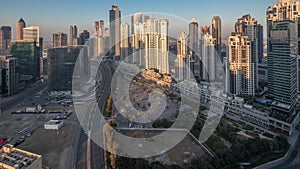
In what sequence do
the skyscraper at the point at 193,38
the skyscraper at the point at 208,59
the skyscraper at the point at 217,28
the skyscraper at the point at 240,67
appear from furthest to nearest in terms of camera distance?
the skyscraper at the point at 217,28 < the skyscraper at the point at 193,38 < the skyscraper at the point at 208,59 < the skyscraper at the point at 240,67

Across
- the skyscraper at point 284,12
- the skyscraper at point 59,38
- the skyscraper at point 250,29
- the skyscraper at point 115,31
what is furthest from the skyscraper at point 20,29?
the skyscraper at point 284,12

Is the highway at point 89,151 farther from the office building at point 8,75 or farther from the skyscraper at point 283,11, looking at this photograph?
the skyscraper at point 283,11

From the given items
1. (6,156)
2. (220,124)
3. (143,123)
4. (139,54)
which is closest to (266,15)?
(139,54)

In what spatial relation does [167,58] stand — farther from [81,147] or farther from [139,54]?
[81,147]

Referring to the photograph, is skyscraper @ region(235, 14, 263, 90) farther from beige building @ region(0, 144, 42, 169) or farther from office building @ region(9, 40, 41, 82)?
office building @ region(9, 40, 41, 82)

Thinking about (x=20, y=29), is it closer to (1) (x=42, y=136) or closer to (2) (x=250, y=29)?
(1) (x=42, y=136)

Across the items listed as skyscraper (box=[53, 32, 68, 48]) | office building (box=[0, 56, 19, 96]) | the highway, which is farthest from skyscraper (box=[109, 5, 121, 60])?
the highway
